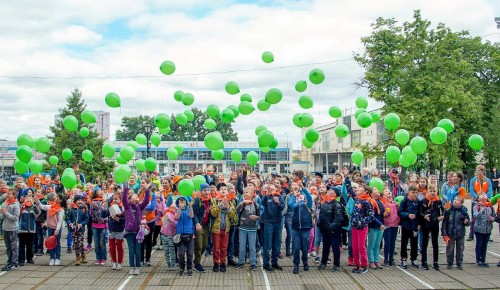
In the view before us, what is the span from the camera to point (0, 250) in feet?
38.1

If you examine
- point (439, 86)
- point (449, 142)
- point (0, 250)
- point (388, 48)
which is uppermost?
point (388, 48)

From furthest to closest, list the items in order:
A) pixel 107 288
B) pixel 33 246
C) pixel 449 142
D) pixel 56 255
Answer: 1. pixel 449 142
2. pixel 33 246
3. pixel 56 255
4. pixel 107 288

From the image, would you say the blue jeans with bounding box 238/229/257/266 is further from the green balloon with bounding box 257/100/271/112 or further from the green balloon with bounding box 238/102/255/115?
the green balloon with bounding box 257/100/271/112

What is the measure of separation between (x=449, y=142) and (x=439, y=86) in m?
3.72

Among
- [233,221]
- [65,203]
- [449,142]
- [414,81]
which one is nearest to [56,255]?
[65,203]

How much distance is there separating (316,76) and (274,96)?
1228 millimetres

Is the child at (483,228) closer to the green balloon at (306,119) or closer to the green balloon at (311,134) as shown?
the green balloon at (311,134)

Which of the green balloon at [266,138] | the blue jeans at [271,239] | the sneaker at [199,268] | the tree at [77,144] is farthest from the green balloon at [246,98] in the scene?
the tree at [77,144]

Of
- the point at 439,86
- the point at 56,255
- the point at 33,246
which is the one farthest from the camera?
the point at 439,86

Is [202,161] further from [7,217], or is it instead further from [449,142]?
[7,217]

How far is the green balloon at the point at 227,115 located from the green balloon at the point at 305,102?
2031 mm

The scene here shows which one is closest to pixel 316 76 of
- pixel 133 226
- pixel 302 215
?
pixel 302 215

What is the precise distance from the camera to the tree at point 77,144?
109 feet

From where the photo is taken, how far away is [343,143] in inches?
2552
